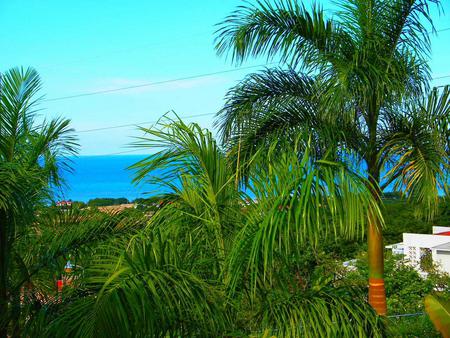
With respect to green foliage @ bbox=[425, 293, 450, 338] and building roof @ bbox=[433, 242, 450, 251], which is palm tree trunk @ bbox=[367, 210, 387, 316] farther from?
building roof @ bbox=[433, 242, 450, 251]

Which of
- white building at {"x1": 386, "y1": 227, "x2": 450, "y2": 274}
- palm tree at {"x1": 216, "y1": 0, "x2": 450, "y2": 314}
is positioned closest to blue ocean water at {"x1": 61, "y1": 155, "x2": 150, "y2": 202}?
palm tree at {"x1": 216, "y1": 0, "x2": 450, "y2": 314}

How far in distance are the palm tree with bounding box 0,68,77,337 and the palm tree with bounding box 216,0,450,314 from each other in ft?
6.43

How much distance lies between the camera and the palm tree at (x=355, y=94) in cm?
588

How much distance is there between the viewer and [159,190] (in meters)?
4.42

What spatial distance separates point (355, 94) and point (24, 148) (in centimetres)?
299

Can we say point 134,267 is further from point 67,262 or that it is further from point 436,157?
point 436,157

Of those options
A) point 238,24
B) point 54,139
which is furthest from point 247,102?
point 54,139

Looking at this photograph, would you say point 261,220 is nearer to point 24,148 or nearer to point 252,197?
point 252,197

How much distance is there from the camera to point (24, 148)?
15.5ft

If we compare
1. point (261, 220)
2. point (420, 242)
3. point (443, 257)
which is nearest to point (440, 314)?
point (261, 220)

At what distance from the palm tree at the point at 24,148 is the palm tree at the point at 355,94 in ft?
6.43

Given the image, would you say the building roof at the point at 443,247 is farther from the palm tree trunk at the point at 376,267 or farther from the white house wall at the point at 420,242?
the palm tree trunk at the point at 376,267

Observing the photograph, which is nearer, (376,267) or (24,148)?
(24,148)

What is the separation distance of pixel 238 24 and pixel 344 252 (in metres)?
18.1
